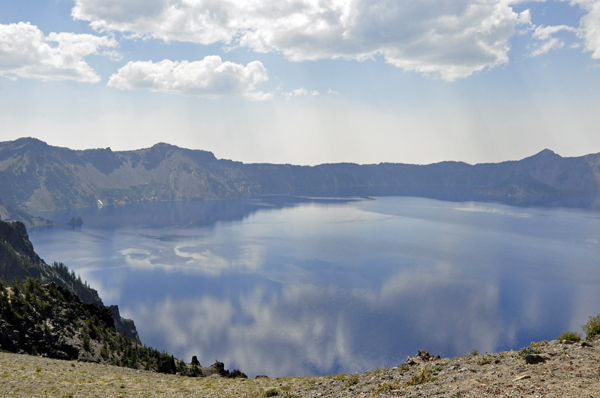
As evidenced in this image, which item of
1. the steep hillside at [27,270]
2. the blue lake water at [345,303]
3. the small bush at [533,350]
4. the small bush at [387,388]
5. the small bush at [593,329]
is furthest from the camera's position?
the steep hillside at [27,270]

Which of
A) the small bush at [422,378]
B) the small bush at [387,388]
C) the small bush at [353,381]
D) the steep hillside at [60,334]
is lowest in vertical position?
the steep hillside at [60,334]

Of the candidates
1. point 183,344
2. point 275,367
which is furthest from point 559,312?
point 183,344

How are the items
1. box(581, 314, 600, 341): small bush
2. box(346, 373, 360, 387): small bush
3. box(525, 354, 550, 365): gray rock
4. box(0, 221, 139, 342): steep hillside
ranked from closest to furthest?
box(525, 354, 550, 365): gray rock < box(346, 373, 360, 387): small bush < box(581, 314, 600, 341): small bush < box(0, 221, 139, 342): steep hillside

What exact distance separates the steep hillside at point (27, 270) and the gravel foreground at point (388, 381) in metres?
72.7

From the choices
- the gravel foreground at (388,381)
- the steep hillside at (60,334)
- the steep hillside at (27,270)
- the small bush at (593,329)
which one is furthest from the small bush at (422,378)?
the steep hillside at (27,270)

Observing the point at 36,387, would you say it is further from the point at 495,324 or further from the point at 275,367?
the point at 495,324

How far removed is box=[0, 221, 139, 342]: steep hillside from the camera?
99188mm

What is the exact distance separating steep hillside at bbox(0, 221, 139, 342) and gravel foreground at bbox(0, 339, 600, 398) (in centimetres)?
7266

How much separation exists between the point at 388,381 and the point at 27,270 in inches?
4738

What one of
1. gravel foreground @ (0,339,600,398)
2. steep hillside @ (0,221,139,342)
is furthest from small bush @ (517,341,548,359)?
steep hillside @ (0,221,139,342)

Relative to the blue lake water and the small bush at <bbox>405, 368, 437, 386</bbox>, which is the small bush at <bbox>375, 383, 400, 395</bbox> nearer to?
the small bush at <bbox>405, 368, 437, 386</bbox>

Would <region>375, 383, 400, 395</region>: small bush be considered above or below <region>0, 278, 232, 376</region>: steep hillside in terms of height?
above

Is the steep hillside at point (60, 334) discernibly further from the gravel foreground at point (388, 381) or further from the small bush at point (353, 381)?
the small bush at point (353, 381)

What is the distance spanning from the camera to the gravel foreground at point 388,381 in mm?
16000
